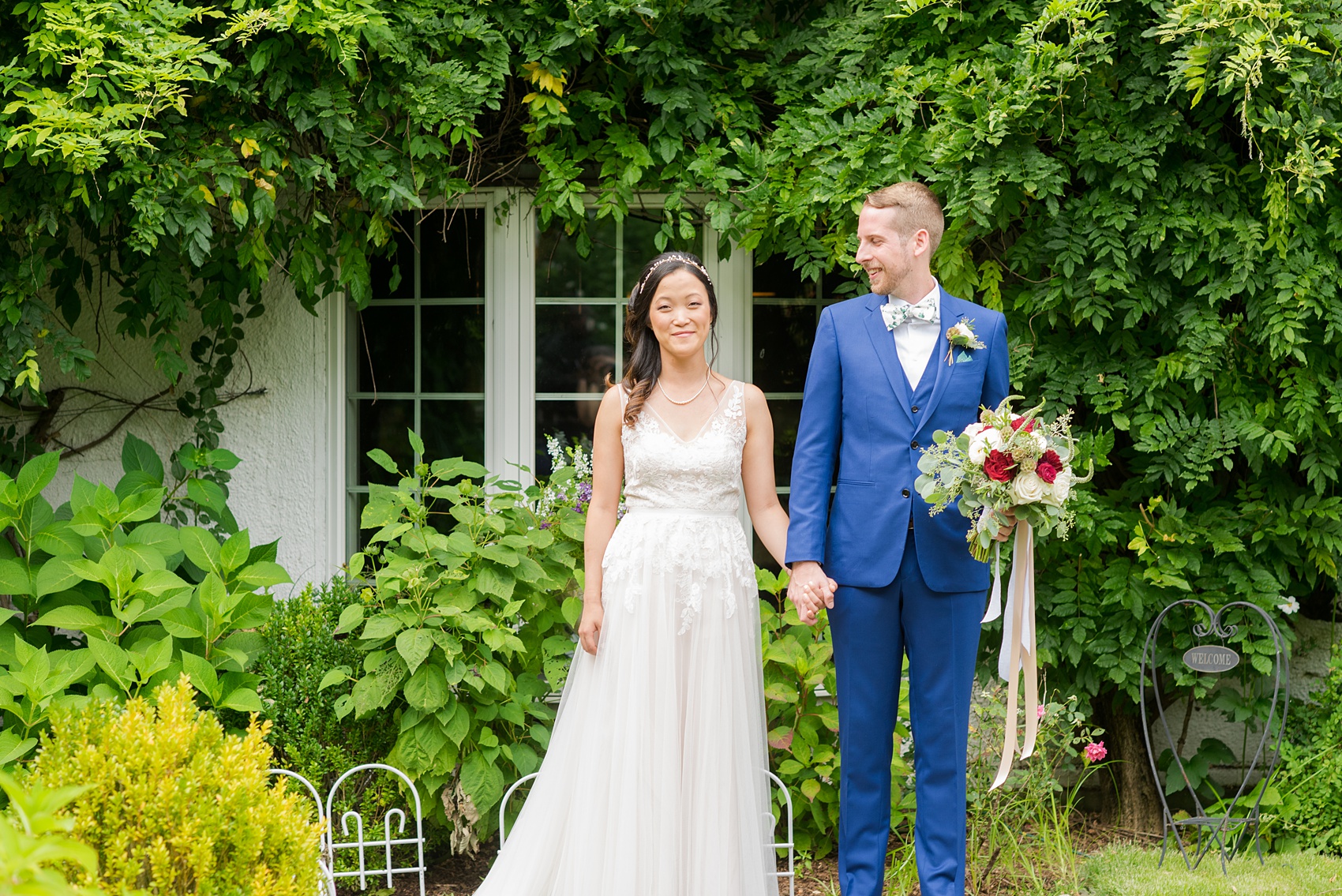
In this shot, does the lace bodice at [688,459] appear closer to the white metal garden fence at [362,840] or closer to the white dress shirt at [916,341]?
the white dress shirt at [916,341]

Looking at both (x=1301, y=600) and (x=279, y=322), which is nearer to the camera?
(x=1301, y=600)

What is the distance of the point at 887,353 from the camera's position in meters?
2.83

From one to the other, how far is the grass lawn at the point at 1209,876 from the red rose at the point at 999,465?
5.17ft

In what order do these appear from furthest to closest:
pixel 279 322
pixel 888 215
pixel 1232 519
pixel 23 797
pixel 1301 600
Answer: pixel 279 322
pixel 1301 600
pixel 1232 519
pixel 888 215
pixel 23 797

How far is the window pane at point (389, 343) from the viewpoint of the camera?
4.84 metres

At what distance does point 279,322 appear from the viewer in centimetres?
473

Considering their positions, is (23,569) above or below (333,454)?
below

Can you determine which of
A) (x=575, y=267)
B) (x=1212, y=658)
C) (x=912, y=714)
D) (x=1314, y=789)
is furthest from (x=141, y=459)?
(x=1314, y=789)

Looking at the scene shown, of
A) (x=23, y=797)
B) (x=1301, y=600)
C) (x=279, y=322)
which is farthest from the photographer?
(x=279, y=322)

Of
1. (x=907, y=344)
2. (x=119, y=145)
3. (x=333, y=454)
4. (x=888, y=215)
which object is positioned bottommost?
(x=333, y=454)

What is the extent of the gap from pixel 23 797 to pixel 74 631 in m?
3.61

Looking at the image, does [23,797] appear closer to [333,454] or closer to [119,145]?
[119,145]

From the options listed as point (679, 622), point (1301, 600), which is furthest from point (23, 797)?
point (1301, 600)

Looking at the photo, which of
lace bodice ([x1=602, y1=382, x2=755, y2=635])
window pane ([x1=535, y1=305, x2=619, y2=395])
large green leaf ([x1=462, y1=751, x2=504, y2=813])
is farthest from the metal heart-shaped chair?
window pane ([x1=535, y1=305, x2=619, y2=395])
